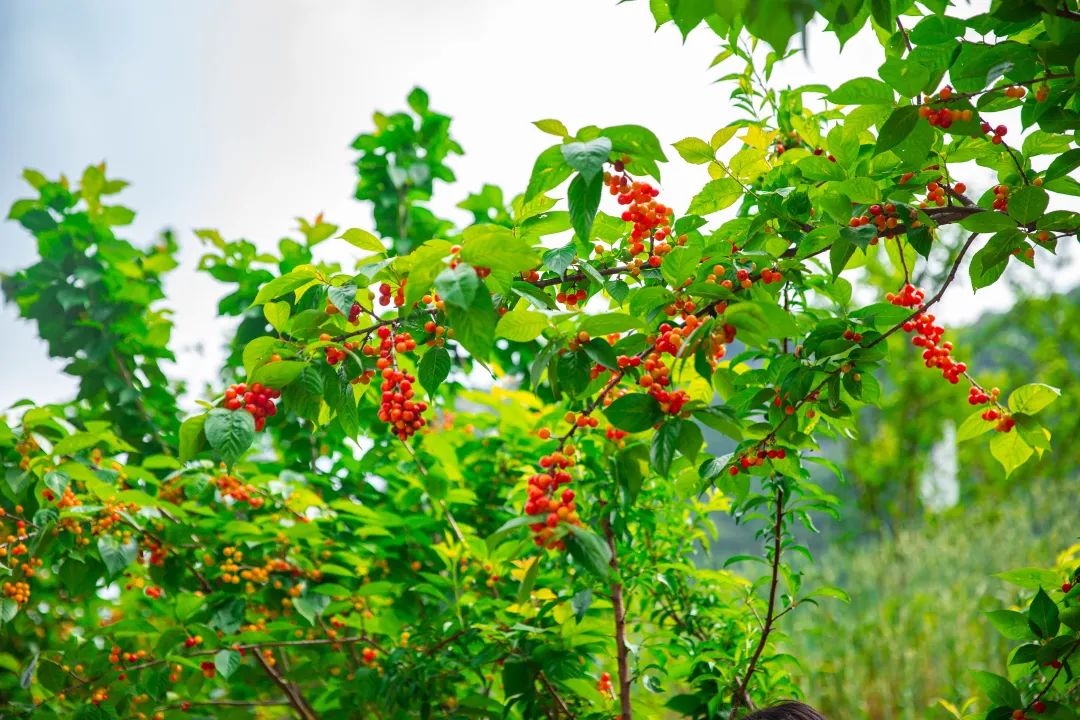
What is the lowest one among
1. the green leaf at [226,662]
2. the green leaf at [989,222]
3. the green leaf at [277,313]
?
the green leaf at [226,662]

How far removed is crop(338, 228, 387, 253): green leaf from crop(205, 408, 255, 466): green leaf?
0.76ft

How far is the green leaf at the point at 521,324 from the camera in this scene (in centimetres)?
84

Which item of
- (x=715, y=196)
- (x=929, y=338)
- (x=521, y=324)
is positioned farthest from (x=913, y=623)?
(x=521, y=324)

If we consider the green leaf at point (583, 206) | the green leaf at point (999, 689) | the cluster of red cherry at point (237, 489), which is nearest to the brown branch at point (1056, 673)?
the green leaf at point (999, 689)

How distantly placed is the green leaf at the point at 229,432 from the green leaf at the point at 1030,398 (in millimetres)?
940

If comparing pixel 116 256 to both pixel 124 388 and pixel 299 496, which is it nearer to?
pixel 124 388

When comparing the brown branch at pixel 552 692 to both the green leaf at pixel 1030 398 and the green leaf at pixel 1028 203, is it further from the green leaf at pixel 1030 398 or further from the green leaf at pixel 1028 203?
the green leaf at pixel 1028 203

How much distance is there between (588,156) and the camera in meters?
0.74

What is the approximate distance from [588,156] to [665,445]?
0.29 meters

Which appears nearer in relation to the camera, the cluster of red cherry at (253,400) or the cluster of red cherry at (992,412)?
the cluster of red cherry at (253,400)

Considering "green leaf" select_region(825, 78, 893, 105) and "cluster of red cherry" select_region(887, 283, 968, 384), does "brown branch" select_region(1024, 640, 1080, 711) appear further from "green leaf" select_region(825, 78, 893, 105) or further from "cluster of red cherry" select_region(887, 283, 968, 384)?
"green leaf" select_region(825, 78, 893, 105)

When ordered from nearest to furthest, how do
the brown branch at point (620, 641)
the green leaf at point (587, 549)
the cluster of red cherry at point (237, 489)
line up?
the green leaf at point (587, 549) → the brown branch at point (620, 641) → the cluster of red cherry at point (237, 489)

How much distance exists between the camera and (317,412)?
955 millimetres

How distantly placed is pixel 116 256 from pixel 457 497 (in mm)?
1267
